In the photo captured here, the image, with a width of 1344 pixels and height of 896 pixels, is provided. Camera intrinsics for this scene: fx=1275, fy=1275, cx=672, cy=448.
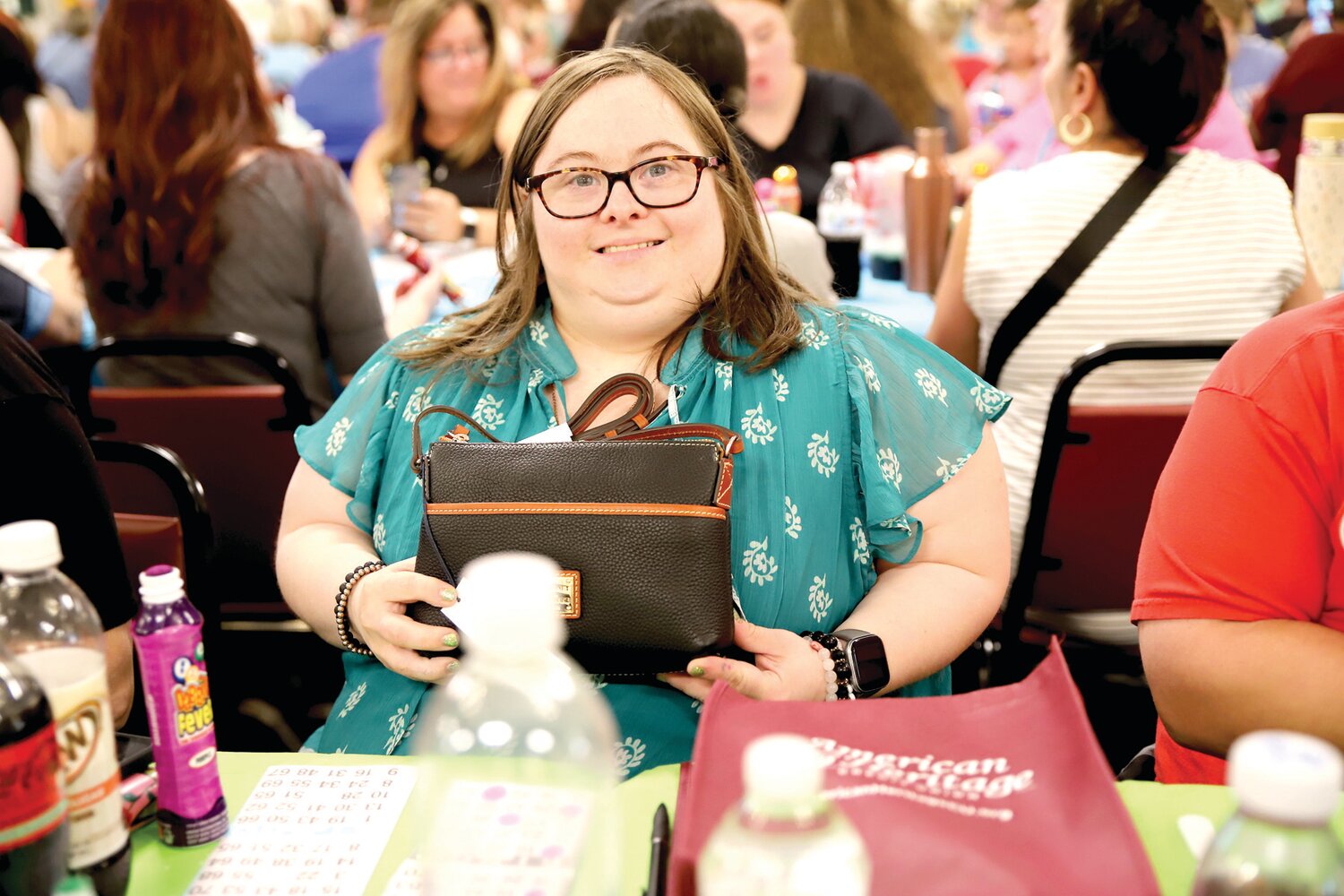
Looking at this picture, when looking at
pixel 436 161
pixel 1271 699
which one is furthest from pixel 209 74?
pixel 1271 699

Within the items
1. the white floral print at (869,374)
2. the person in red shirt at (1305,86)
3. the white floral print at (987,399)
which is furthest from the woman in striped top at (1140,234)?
the person in red shirt at (1305,86)

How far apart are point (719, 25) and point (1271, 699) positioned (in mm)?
2240

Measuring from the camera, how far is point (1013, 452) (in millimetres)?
2438

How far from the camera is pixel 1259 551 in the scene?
1305mm

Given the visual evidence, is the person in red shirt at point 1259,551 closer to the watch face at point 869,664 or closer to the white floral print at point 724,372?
the watch face at point 869,664

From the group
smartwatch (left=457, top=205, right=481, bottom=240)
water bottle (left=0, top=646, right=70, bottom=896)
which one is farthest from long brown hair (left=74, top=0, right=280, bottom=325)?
water bottle (left=0, top=646, right=70, bottom=896)

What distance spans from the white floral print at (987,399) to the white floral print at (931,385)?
0.04 meters

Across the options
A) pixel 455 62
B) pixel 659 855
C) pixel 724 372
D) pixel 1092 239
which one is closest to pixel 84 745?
pixel 659 855

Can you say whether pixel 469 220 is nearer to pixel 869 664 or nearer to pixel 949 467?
pixel 949 467

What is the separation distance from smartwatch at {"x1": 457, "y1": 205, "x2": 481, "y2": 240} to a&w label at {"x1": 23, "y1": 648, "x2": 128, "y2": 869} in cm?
293

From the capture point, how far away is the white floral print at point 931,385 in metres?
1.69

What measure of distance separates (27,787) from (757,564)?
94 centimetres

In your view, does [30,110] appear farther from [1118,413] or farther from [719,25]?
[1118,413]

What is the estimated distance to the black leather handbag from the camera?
137 centimetres
